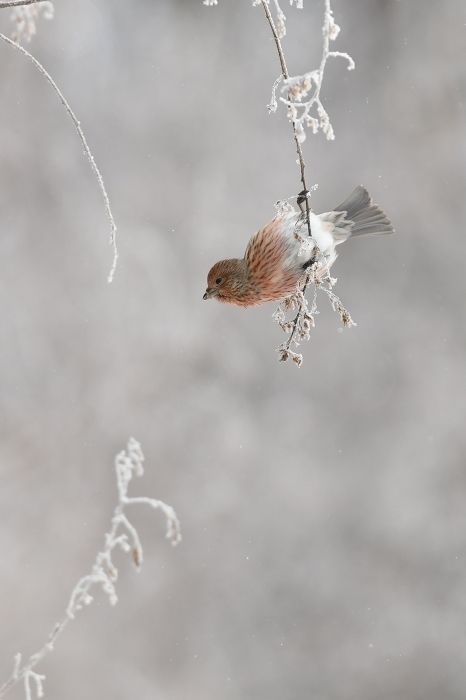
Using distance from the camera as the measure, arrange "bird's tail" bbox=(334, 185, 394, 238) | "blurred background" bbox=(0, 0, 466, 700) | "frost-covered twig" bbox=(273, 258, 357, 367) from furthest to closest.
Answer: "blurred background" bbox=(0, 0, 466, 700)
"bird's tail" bbox=(334, 185, 394, 238)
"frost-covered twig" bbox=(273, 258, 357, 367)

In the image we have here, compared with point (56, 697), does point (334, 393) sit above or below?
above

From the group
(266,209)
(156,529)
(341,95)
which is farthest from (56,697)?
(341,95)

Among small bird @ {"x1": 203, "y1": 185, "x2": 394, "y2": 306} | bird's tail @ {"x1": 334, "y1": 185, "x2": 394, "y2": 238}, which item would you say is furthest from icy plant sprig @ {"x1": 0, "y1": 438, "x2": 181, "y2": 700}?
bird's tail @ {"x1": 334, "y1": 185, "x2": 394, "y2": 238}

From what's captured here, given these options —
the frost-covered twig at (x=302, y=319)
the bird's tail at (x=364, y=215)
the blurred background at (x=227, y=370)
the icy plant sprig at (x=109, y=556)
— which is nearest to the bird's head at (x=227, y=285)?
the bird's tail at (x=364, y=215)

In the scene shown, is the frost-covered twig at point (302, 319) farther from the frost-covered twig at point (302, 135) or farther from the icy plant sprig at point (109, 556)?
the icy plant sprig at point (109, 556)

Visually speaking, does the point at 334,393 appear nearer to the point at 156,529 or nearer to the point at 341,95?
the point at 156,529

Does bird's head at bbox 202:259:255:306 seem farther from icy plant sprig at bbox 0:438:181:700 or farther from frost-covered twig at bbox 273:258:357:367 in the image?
icy plant sprig at bbox 0:438:181:700

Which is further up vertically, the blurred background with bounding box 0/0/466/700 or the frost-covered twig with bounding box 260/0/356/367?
the blurred background with bounding box 0/0/466/700

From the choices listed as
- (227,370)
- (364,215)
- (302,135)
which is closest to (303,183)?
(302,135)
